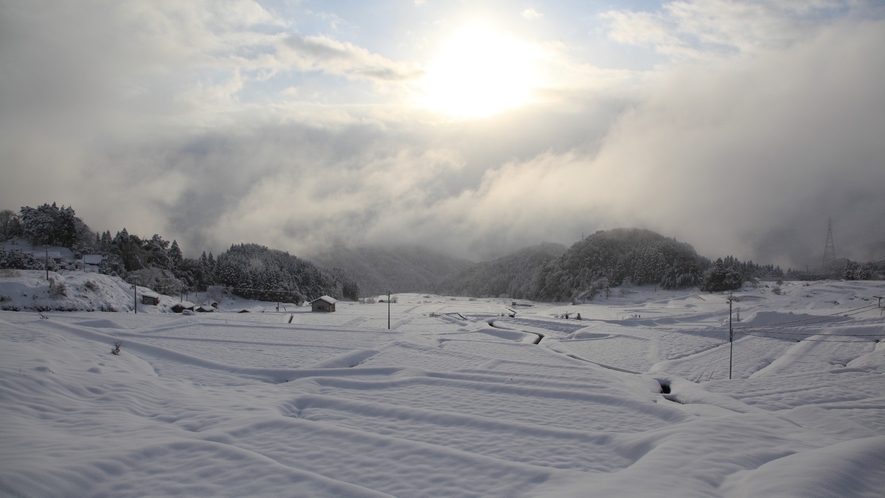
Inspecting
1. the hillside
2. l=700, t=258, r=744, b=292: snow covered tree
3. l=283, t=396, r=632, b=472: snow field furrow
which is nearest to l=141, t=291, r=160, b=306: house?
l=283, t=396, r=632, b=472: snow field furrow

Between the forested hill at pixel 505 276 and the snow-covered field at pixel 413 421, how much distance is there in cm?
9512

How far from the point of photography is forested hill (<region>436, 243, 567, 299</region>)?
420 ft

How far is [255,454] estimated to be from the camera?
803 centimetres

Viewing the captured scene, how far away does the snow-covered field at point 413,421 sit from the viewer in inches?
286

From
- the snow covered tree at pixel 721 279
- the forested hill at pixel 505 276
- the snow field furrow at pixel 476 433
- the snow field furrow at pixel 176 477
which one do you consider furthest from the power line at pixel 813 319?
the forested hill at pixel 505 276

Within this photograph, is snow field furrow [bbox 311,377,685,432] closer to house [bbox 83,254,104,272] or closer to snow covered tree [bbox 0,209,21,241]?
house [bbox 83,254,104,272]

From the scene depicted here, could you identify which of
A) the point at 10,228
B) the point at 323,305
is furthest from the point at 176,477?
the point at 10,228

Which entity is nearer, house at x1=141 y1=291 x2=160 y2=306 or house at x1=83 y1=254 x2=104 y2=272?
house at x1=141 y1=291 x2=160 y2=306

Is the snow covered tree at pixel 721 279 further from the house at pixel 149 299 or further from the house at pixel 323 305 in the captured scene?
the house at pixel 149 299

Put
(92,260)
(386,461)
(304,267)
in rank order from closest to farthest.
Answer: (386,461) < (92,260) < (304,267)

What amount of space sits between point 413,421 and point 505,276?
12853 centimetres

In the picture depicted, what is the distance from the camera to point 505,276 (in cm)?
13850

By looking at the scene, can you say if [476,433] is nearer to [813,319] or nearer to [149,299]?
[813,319]

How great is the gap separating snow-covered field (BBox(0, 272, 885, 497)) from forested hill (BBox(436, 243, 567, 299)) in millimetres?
95122
